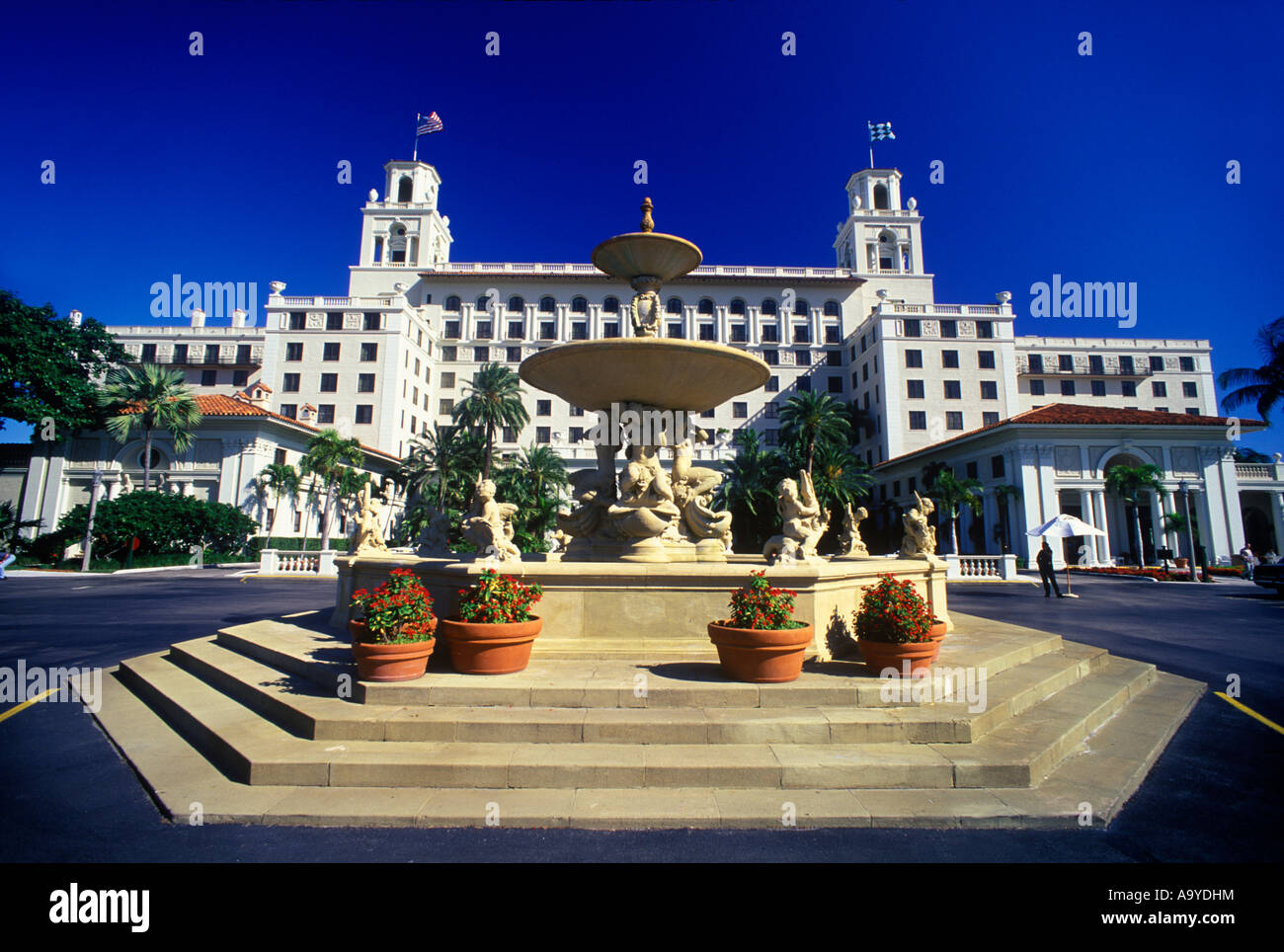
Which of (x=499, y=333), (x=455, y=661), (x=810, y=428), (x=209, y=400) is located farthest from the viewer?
(x=499, y=333)

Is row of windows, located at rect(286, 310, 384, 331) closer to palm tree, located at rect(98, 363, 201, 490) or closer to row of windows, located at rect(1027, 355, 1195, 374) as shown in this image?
palm tree, located at rect(98, 363, 201, 490)

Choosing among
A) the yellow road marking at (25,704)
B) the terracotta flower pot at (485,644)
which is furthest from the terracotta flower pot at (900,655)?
the yellow road marking at (25,704)

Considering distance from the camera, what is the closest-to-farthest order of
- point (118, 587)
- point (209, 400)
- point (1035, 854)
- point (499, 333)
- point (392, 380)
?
point (1035, 854) → point (118, 587) → point (209, 400) → point (392, 380) → point (499, 333)

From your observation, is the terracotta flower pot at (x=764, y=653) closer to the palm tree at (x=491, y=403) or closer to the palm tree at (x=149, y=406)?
the palm tree at (x=149, y=406)

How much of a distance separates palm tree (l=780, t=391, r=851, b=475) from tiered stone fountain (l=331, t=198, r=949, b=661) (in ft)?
120

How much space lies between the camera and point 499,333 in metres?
62.2

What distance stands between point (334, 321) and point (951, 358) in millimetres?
56033

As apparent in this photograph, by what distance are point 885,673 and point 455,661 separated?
167 inches

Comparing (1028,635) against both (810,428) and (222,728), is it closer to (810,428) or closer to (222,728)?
(222,728)

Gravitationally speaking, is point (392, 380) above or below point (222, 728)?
above

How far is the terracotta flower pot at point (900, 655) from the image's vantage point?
5770mm

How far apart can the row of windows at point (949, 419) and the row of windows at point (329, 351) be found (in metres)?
48.3

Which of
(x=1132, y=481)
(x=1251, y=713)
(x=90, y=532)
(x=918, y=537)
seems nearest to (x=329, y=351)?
(x=90, y=532)
